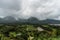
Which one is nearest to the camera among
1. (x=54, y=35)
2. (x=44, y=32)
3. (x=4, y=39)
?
(x=4, y=39)

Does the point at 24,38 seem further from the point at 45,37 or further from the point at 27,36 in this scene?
the point at 45,37

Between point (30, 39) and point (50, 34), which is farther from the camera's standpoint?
point (50, 34)

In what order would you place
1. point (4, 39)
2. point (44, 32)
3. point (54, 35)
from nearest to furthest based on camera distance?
point (4, 39) → point (54, 35) → point (44, 32)

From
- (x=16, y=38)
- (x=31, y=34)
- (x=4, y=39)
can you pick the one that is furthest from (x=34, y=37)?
(x=4, y=39)

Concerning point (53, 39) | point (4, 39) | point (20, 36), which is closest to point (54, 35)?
point (53, 39)

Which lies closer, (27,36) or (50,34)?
(27,36)

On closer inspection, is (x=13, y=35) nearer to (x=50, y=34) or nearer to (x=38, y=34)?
(x=38, y=34)

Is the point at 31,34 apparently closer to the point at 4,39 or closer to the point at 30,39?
the point at 30,39
